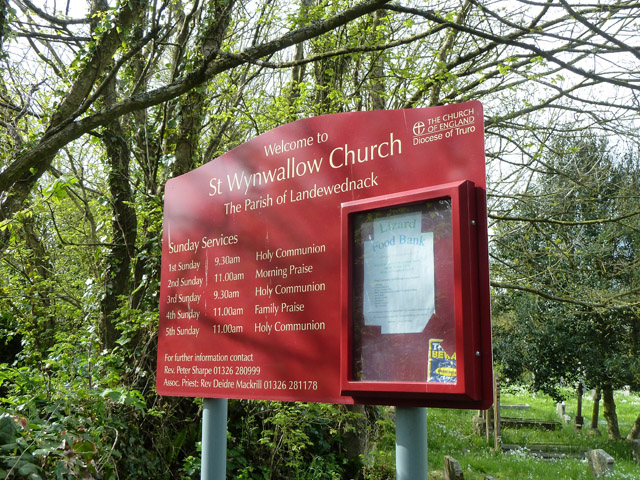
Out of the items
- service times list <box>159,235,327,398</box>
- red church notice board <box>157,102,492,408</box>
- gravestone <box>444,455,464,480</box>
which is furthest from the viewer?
gravestone <box>444,455,464,480</box>

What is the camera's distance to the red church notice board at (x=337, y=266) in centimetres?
222

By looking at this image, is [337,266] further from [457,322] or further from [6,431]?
[6,431]

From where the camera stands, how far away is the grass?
11.5 meters

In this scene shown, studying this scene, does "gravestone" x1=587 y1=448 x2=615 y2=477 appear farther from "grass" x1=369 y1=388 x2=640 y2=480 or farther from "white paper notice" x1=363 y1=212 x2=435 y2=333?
"white paper notice" x1=363 y1=212 x2=435 y2=333

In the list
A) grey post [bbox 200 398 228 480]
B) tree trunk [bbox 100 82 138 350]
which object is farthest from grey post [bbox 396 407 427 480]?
tree trunk [bbox 100 82 138 350]

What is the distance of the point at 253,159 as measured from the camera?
335cm

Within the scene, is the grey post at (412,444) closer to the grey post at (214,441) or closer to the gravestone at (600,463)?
the grey post at (214,441)

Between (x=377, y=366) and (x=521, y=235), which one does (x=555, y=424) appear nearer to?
(x=521, y=235)

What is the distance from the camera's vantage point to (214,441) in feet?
10.8

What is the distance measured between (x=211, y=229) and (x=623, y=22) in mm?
Answer: 6601

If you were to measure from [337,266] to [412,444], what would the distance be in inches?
32.7

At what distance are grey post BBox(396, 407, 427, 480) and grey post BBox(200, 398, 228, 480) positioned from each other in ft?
4.09

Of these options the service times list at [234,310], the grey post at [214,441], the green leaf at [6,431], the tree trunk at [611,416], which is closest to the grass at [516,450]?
the tree trunk at [611,416]

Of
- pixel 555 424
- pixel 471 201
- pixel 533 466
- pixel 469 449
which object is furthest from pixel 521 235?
pixel 555 424
